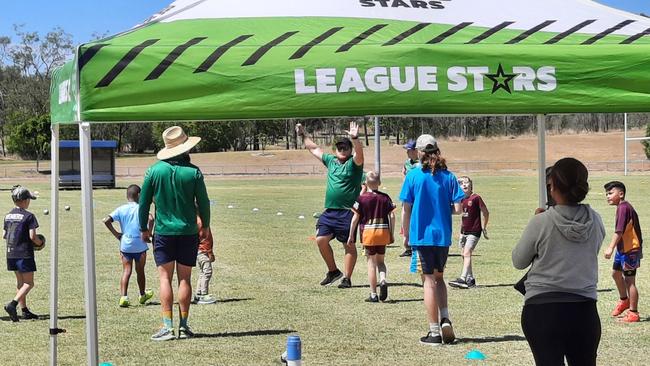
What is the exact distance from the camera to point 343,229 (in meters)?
10.9

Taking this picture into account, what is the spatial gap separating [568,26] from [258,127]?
90.0 m

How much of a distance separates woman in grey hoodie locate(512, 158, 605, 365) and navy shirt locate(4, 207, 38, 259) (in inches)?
228

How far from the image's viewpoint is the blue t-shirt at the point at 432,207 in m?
7.82

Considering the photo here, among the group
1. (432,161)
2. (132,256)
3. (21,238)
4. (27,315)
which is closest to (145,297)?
(132,256)

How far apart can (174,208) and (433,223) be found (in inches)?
89.9

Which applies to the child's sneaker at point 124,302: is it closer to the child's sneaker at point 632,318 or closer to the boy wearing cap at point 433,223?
the boy wearing cap at point 433,223

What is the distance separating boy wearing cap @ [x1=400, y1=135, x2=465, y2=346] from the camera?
25.6 ft

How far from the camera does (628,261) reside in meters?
8.70

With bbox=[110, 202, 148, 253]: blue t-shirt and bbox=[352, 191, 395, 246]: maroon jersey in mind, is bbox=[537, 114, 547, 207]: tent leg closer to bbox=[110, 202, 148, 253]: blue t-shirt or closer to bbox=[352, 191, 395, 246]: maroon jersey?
bbox=[352, 191, 395, 246]: maroon jersey

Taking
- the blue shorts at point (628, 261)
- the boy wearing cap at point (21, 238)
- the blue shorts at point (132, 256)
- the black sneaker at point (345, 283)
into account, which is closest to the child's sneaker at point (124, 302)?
the blue shorts at point (132, 256)

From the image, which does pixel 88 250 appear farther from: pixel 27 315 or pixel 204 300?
pixel 204 300

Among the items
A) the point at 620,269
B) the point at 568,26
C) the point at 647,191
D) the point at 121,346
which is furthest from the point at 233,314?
the point at 647,191

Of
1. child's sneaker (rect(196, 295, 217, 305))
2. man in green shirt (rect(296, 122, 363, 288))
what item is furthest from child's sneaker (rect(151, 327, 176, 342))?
man in green shirt (rect(296, 122, 363, 288))

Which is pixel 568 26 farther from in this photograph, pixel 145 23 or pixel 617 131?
pixel 617 131
